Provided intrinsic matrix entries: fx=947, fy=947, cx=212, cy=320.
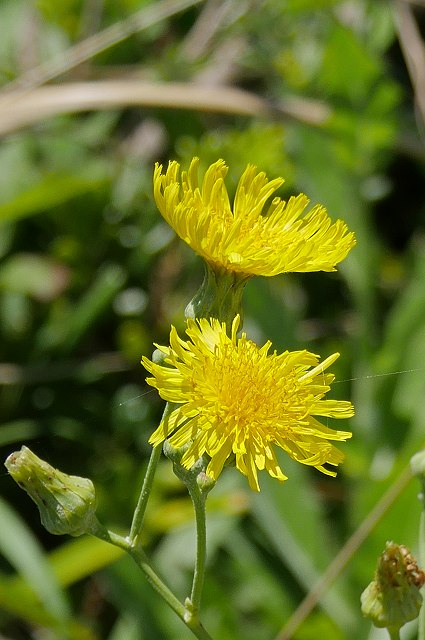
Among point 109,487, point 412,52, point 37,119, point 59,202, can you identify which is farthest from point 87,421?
point 412,52

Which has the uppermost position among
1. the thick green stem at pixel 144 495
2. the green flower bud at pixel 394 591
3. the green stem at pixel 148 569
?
the thick green stem at pixel 144 495

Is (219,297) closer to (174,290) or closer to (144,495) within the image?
(144,495)

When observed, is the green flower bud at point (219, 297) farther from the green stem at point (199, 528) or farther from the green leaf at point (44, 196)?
the green leaf at point (44, 196)

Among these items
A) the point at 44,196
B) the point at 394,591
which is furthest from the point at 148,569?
the point at 44,196

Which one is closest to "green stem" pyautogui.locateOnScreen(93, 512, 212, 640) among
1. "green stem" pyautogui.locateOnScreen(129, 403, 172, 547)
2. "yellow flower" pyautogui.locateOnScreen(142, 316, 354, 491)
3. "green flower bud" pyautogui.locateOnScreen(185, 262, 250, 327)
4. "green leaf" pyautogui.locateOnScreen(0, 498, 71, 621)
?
"green stem" pyautogui.locateOnScreen(129, 403, 172, 547)

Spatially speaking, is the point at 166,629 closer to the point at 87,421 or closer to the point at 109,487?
the point at 109,487

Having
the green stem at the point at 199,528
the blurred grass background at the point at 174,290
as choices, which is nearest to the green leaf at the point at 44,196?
the blurred grass background at the point at 174,290

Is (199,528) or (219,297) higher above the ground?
(219,297)
